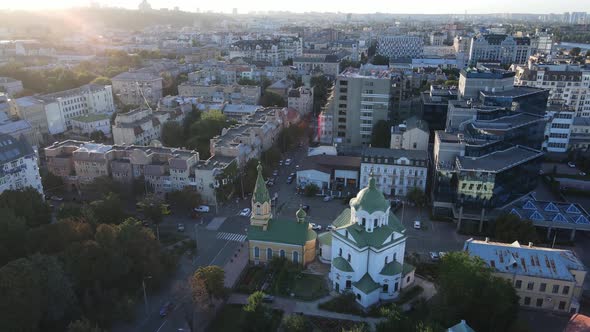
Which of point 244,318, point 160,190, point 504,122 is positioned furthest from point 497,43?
point 244,318

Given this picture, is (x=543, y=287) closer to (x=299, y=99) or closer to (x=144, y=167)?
(x=144, y=167)

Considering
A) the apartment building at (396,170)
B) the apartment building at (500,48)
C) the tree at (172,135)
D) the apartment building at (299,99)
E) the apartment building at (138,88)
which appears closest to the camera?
the apartment building at (396,170)

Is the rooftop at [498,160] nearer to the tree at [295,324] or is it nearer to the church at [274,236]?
the church at [274,236]

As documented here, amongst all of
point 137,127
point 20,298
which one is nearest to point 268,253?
point 20,298

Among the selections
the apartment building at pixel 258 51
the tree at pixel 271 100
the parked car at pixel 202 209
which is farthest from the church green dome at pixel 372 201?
the apartment building at pixel 258 51

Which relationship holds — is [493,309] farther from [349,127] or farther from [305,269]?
[349,127]

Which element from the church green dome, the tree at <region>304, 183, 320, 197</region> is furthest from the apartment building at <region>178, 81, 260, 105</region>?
the church green dome
